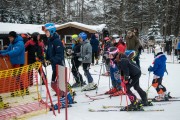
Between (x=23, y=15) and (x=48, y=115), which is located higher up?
(x=23, y=15)

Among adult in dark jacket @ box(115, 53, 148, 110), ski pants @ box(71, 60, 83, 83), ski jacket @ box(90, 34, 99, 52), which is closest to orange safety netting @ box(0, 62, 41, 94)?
adult in dark jacket @ box(115, 53, 148, 110)

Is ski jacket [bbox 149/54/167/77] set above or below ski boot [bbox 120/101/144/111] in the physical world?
above

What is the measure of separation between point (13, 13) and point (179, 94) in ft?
124

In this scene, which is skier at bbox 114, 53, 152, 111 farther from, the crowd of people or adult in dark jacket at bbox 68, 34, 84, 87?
adult in dark jacket at bbox 68, 34, 84, 87

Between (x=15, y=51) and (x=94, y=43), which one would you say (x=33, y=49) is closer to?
(x=15, y=51)

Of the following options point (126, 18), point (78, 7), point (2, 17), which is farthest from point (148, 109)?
point (78, 7)

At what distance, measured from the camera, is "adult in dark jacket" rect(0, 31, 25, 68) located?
7836mm

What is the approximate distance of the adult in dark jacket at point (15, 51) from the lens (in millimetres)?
7836

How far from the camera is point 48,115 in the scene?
6219 mm

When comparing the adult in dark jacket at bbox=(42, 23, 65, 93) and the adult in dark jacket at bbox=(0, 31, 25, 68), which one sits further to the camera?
the adult in dark jacket at bbox=(0, 31, 25, 68)

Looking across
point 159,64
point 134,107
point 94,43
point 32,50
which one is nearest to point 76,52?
point 32,50

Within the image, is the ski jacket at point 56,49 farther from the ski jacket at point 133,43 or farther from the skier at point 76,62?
the ski jacket at point 133,43

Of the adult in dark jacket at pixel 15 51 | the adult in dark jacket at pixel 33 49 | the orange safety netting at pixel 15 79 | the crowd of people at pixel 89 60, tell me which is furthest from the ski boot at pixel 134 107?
the adult in dark jacket at pixel 33 49

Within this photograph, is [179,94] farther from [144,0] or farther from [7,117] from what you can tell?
[144,0]
